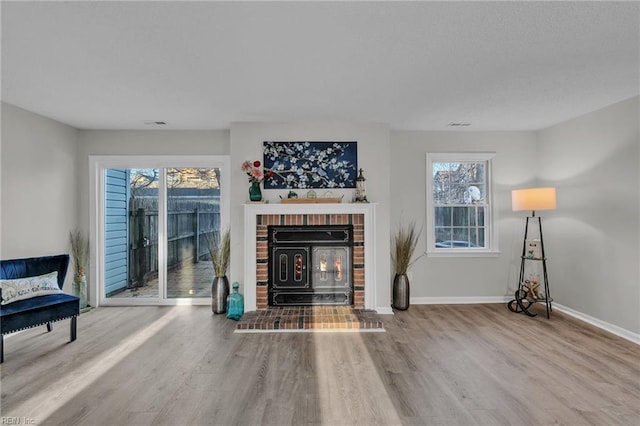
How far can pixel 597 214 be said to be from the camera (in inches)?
151

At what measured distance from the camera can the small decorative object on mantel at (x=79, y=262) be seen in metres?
4.37

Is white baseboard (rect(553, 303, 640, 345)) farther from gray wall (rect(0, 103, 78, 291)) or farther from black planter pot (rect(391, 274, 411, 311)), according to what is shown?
gray wall (rect(0, 103, 78, 291))

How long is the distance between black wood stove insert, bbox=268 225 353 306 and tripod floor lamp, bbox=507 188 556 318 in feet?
7.14

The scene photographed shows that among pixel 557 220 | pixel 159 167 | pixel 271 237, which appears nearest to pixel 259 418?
pixel 271 237

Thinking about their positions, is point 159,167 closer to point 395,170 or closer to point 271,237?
point 271,237

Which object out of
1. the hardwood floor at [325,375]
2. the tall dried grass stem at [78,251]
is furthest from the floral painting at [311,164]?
the tall dried grass stem at [78,251]

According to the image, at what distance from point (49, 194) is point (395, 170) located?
177 inches

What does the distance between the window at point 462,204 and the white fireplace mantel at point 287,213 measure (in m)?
1.20

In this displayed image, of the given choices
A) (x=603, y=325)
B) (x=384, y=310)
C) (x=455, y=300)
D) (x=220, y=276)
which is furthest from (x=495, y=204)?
(x=220, y=276)

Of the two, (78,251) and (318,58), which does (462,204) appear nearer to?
(318,58)

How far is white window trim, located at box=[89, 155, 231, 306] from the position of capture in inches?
182

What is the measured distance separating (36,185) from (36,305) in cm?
158

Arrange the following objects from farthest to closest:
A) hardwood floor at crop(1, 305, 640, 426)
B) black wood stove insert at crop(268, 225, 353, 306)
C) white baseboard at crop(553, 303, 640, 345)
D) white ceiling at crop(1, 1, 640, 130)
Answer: black wood stove insert at crop(268, 225, 353, 306), white baseboard at crop(553, 303, 640, 345), hardwood floor at crop(1, 305, 640, 426), white ceiling at crop(1, 1, 640, 130)

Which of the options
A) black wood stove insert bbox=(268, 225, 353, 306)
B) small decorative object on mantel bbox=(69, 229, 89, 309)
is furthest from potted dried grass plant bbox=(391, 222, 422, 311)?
small decorative object on mantel bbox=(69, 229, 89, 309)
